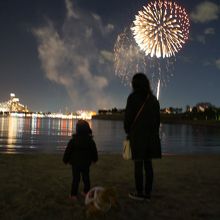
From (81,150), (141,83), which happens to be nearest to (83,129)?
(81,150)

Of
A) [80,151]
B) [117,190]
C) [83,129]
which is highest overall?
[83,129]

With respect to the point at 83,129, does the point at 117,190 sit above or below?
below

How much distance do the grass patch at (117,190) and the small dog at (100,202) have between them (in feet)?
0.36

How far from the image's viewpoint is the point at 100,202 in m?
5.97

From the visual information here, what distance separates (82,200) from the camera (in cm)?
692

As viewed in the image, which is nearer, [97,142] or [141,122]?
[141,122]

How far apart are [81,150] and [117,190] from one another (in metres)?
1.47

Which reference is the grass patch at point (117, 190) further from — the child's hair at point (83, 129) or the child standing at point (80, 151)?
the child's hair at point (83, 129)

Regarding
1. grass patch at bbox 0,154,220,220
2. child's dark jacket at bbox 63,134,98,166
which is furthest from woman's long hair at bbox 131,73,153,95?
grass patch at bbox 0,154,220,220

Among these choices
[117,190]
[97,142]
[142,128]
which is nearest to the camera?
[142,128]

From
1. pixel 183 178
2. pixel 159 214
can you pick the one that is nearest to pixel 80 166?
pixel 159 214

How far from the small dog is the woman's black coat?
927 mm

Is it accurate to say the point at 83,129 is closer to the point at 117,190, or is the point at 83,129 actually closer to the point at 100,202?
the point at 100,202

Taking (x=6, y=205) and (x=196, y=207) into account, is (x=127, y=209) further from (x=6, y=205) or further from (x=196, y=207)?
(x=6, y=205)
